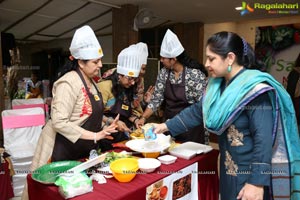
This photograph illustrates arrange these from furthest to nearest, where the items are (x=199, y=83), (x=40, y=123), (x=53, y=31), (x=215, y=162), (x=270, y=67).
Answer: (x=53, y=31) < (x=270, y=67) < (x=40, y=123) < (x=199, y=83) < (x=215, y=162)

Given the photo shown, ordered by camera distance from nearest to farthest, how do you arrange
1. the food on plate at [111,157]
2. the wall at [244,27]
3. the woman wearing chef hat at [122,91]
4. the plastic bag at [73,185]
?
1. the plastic bag at [73,185]
2. the food on plate at [111,157]
3. the woman wearing chef hat at [122,91]
4. the wall at [244,27]

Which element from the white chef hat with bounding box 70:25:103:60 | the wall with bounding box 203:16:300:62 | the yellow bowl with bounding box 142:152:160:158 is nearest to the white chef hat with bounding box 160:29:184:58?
the white chef hat with bounding box 70:25:103:60

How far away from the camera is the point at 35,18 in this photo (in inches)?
155

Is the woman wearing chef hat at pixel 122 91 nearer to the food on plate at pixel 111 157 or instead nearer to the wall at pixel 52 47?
the food on plate at pixel 111 157

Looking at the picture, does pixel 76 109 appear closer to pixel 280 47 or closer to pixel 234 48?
pixel 234 48

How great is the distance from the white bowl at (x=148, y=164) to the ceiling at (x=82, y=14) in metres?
2.80

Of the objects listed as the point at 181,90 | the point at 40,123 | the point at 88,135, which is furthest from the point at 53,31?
the point at 88,135

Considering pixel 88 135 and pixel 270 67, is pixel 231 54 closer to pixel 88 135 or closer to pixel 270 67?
pixel 88 135

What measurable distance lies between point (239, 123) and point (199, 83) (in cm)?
90

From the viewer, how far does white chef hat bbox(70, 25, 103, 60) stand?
57.4 inches

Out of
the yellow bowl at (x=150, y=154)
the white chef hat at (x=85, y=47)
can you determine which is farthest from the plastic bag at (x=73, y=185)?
the white chef hat at (x=85, y=47)

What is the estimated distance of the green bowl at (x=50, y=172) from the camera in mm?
1054

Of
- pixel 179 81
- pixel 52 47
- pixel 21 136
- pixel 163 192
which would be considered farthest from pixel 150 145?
pixel 52 47

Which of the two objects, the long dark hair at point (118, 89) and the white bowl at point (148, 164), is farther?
the long dark hair at point (118, 89)
